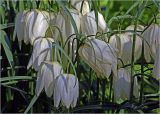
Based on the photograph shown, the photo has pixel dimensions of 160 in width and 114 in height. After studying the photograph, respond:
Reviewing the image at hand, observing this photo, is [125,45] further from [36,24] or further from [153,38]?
[36,24]

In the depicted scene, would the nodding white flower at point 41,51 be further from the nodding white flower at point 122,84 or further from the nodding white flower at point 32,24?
the nodding white flower at point 122,84

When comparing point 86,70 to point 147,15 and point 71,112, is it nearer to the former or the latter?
point 71,112

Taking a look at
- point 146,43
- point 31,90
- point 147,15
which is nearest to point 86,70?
point 31,90

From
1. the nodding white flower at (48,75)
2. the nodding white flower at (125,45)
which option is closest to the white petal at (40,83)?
the nodding white flower at (48,75)

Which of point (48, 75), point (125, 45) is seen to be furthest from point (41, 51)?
point (125, 45)

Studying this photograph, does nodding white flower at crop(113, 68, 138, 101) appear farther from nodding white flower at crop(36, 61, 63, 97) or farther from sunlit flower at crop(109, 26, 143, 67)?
nodding white flower at crop(36, 61, 63, 97)

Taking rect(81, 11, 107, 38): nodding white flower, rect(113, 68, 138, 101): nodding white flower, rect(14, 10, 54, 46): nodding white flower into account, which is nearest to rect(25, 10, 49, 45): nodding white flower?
rect(14, 10, 54, 46): nodding white flower
